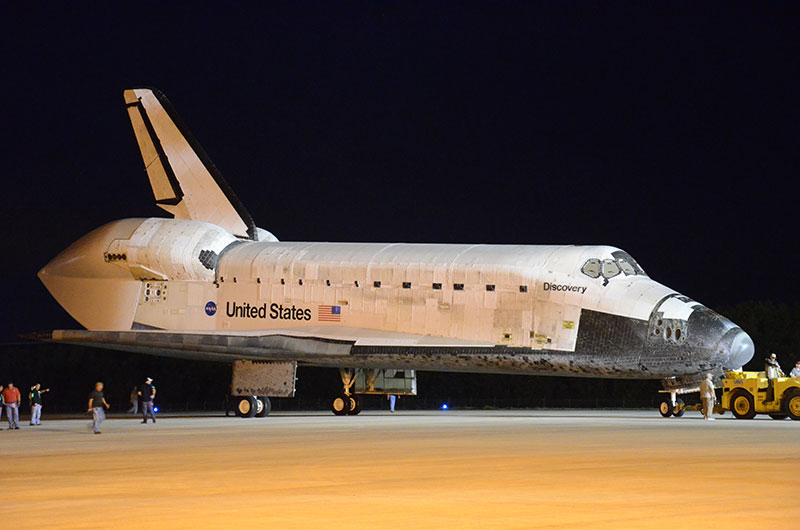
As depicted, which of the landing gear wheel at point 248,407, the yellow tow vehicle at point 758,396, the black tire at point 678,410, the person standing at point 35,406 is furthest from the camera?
the landing gear wheel at point 248,407

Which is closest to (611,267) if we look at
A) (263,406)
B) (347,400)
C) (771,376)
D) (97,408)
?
(771,376)

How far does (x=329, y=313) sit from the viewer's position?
26.3 metres

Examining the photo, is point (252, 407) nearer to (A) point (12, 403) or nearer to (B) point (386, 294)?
(B) point (386, 294)

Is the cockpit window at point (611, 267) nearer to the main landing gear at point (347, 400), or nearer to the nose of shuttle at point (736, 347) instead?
the nose of shuttle at point (736, 347)

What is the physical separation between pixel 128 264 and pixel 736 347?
14.6 metres

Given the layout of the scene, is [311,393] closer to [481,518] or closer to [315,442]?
[315,442]

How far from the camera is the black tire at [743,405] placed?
78.7ft

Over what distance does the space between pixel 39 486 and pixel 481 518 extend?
4316mm

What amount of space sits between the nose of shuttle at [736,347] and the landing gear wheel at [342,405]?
371 inches

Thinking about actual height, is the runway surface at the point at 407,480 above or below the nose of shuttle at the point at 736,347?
below

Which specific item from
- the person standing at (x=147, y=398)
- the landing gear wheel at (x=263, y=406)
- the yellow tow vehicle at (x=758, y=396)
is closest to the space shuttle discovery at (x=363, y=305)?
the landing gear wheel at (x=263, y=406)

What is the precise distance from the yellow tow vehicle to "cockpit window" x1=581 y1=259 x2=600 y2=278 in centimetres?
345

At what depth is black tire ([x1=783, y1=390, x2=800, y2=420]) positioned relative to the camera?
23.1 m

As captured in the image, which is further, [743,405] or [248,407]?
[248,407]
